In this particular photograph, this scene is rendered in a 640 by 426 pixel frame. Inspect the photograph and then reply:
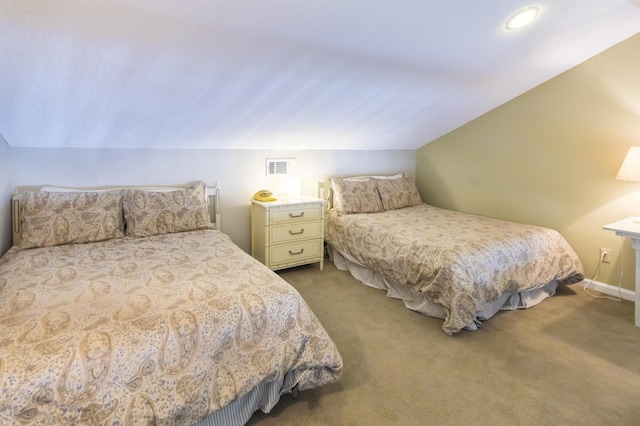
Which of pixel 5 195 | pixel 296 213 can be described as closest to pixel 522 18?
pixel 296 213

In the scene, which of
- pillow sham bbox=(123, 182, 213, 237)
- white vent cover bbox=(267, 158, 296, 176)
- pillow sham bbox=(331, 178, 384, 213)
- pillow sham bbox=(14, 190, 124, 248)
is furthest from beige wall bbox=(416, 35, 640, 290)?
pillow sham bbox=(14, 190, 124, 248)

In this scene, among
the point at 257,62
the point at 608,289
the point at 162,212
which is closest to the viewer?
the point at 257,62

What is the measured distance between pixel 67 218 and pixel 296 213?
180cm

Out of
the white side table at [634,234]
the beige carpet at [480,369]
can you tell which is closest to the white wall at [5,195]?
the beige carpet at [480,369]

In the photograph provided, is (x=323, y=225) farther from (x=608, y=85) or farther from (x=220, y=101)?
(x=608, y=85)

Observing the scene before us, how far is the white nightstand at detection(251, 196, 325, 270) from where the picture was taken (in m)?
3.19

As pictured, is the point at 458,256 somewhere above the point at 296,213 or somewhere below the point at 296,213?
below

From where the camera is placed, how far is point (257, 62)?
2.11 m

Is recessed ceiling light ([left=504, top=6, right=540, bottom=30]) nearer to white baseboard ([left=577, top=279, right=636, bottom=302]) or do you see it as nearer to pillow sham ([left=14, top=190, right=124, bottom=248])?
white baseboard ([left=577, top=279, right=636, bottom=302])

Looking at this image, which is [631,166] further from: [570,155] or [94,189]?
[94,189]

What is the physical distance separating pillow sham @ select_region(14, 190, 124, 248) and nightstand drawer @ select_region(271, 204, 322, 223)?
126 cm

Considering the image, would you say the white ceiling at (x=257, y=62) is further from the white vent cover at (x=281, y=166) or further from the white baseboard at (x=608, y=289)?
the white baseboard at (x=608, y=289)

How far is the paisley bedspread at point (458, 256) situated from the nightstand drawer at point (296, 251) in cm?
26

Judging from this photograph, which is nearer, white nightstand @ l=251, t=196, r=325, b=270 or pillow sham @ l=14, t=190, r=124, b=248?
pillow sham @ l=14, t=190, r=124, b=248
